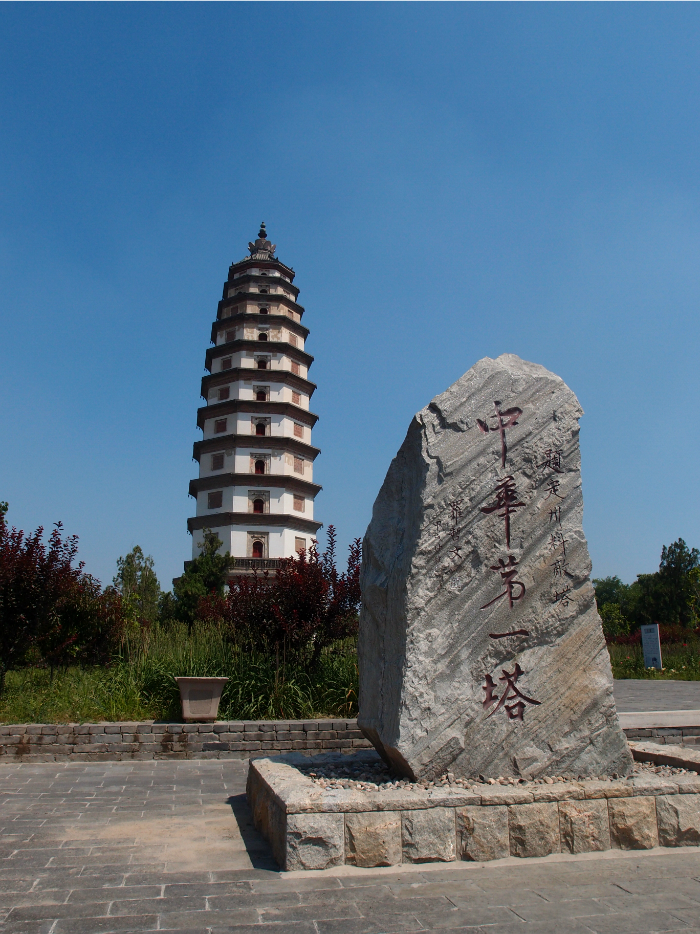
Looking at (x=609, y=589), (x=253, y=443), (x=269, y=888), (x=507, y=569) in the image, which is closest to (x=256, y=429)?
(x=253, y=443)

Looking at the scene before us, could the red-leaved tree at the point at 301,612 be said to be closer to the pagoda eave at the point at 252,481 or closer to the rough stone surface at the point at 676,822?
the rough stone surface at the point at 676,822

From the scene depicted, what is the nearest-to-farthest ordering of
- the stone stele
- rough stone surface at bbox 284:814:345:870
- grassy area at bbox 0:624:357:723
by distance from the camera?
rough stone surface at bbox 284:814:345:870 < the stone stele < grassy area at bbox 0:624:357:723

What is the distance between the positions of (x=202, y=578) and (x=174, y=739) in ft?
59.2

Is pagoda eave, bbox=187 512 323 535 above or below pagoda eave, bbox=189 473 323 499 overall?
below

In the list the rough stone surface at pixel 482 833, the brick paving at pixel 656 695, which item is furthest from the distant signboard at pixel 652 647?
the rough stone surface at pixel 482 833

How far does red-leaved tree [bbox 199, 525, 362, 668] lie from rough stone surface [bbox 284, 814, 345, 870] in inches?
202

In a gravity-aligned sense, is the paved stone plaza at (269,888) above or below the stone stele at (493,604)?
Result: below

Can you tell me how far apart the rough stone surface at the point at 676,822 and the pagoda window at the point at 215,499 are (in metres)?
26.4

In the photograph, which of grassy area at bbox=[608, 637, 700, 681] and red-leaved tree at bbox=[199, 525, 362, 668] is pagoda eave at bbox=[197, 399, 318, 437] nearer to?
grassy area at bbox=[608, 637, 700, 681]

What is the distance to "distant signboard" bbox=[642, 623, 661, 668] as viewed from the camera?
17.7 metres

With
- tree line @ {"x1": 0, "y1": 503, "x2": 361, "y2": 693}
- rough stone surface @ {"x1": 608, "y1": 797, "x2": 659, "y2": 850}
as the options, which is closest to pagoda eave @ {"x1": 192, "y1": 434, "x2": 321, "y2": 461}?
tree line @ {"x1": 0, "y1": 503, "x2": 361, "y2": 693}

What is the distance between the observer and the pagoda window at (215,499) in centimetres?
2939

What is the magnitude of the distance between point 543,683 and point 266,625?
519 centimetres

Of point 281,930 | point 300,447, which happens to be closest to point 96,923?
point 281,930
